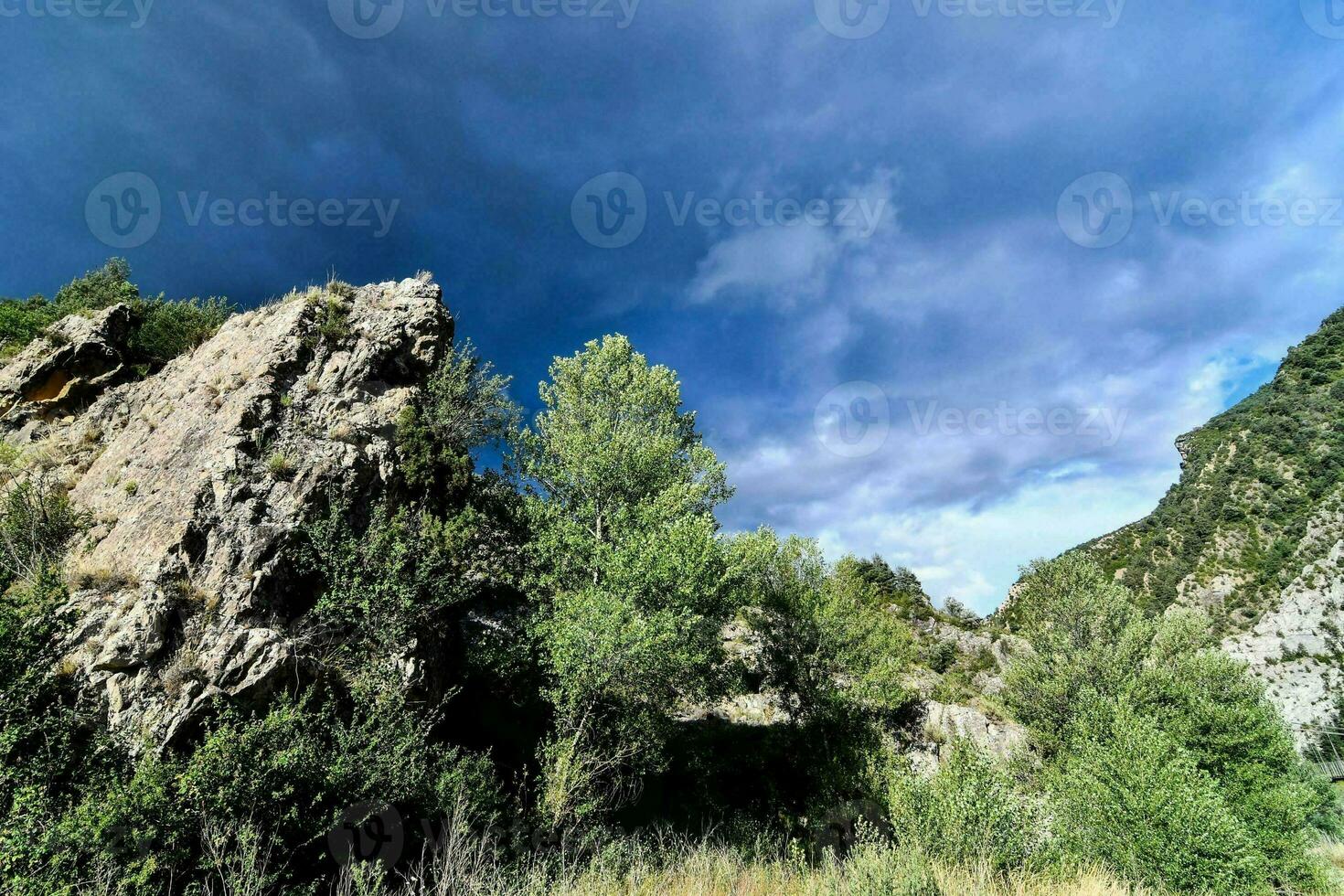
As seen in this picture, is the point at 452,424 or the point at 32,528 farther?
the point at 452,424

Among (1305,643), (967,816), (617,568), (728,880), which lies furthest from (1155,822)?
(1305,643)

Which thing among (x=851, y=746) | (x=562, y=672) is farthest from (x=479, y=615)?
(x=851, y=746)

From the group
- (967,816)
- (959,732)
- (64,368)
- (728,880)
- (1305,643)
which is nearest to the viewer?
(728,880)

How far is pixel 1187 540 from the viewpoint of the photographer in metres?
79.3

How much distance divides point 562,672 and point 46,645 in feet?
37.3

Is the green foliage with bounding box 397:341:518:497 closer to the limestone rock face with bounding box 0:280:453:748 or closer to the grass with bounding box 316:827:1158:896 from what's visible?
the limestone rock face with bounding box 0:280:453:748

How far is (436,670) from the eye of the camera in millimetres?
16938

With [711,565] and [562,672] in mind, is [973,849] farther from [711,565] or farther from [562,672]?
[562,672]

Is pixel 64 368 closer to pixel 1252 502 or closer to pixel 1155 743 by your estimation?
pixel 1155 743

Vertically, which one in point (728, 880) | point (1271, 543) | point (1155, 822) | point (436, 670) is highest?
point (1271, 543)

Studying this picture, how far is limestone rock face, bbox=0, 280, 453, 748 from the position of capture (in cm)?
1196

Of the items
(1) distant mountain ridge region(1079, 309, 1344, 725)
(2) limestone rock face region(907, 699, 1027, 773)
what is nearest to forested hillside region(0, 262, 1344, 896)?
(2) limestone rock face region(907, 699, 1027, 773)

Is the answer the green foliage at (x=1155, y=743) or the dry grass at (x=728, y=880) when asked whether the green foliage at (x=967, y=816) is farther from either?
the green foliage at (x=1155, y=743)

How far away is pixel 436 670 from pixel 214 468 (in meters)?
8.75
